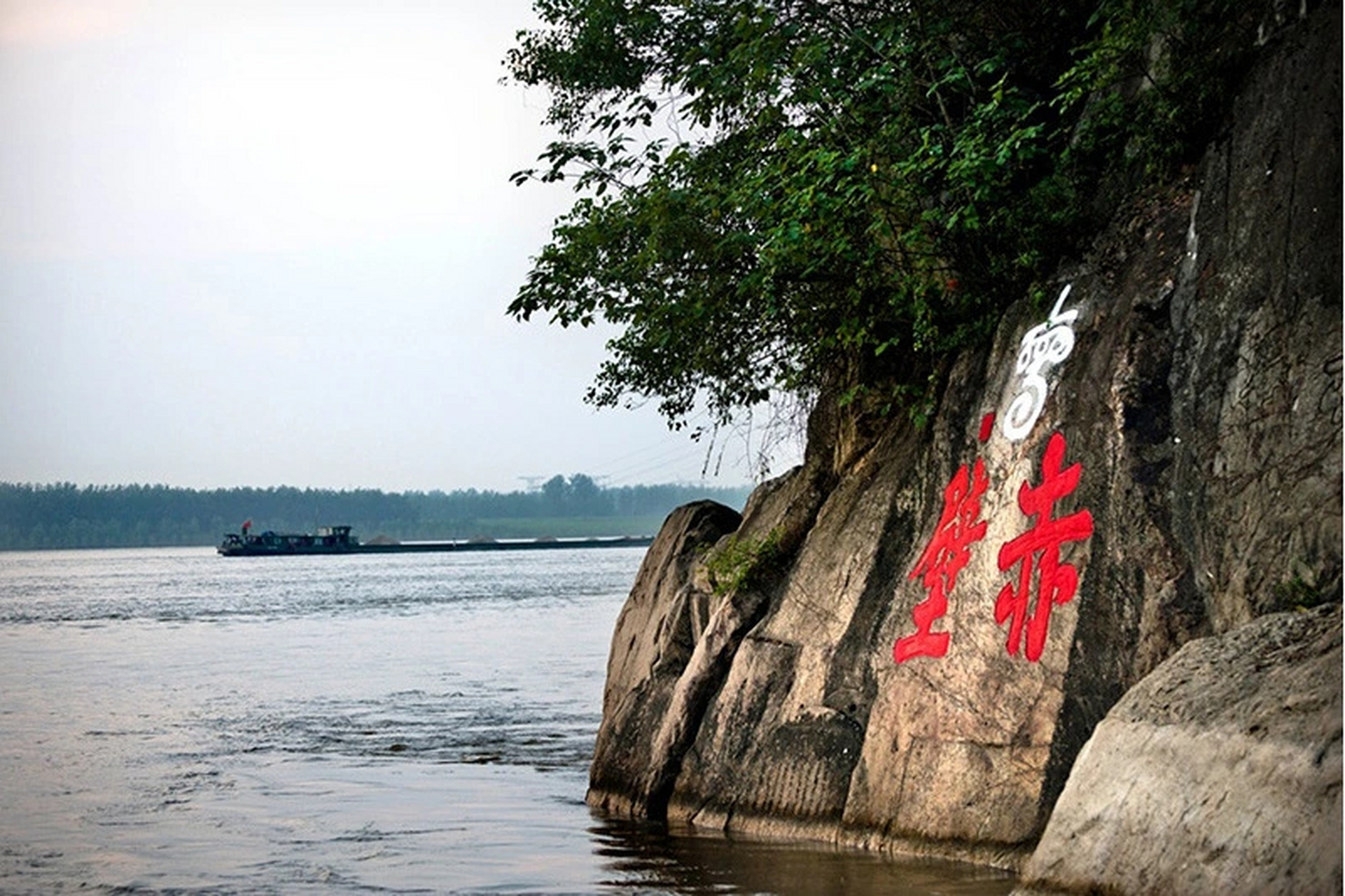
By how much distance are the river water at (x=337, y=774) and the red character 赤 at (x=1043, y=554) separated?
4.67 ft

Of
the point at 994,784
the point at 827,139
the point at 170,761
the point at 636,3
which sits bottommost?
the point at 170,761

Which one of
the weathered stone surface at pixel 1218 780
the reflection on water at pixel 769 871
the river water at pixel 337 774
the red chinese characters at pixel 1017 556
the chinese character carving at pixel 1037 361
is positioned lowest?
the river water at pixel 337 774

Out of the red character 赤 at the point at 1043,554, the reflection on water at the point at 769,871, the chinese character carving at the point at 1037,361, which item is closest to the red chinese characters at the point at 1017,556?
the red character 赤 at the point at 1043,554

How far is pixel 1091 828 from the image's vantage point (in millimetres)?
7891

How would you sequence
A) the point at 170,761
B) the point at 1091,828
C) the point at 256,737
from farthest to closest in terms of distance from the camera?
the point at 256,737
the point at 170,761
the point at 1091,828

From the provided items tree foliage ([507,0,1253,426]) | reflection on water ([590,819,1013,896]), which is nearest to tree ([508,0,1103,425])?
tree foliage ([507,0,1253,426])

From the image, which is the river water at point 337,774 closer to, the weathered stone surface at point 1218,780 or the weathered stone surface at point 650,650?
the weathered stone surface at point 650,650

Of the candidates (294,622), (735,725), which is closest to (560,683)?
(735,725)

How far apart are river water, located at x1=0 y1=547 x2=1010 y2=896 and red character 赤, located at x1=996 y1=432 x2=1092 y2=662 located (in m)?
1.42

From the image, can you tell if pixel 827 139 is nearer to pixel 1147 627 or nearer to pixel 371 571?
pixel 1147 627

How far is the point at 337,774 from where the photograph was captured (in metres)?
17.1

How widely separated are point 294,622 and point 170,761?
1221 inches

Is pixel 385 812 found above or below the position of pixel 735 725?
below

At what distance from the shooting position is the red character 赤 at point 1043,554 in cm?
995
